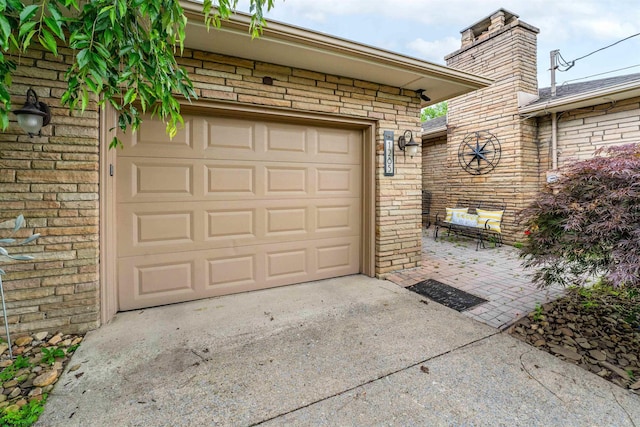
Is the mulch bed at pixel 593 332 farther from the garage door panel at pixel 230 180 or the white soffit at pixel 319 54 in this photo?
the garage door panel at pixel 230 180

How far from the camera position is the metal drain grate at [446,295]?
2969 mm

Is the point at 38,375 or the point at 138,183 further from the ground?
the point at 138,183

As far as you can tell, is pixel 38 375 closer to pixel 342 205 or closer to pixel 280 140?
pixel 280 140

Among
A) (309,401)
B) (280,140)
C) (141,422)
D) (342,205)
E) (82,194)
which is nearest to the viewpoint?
(141,422)

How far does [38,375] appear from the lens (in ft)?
6.14

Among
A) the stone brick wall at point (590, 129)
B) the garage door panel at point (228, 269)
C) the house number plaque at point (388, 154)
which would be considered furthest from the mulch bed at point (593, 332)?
the stone brick wall at point (590, 129)

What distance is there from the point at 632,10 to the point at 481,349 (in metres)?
7.43

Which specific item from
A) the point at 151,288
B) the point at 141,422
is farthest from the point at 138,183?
the point at 141,422

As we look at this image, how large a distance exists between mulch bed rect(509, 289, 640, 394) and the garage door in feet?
6.91

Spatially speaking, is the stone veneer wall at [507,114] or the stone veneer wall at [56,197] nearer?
the stone veneer wall at [56,197]

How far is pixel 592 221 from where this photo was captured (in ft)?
6.80

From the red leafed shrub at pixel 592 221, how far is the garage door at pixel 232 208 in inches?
81.7

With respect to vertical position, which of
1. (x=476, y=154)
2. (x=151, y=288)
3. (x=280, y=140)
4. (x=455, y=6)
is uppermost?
(x=455, y=6)

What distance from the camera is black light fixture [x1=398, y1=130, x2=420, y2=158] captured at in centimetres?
390
